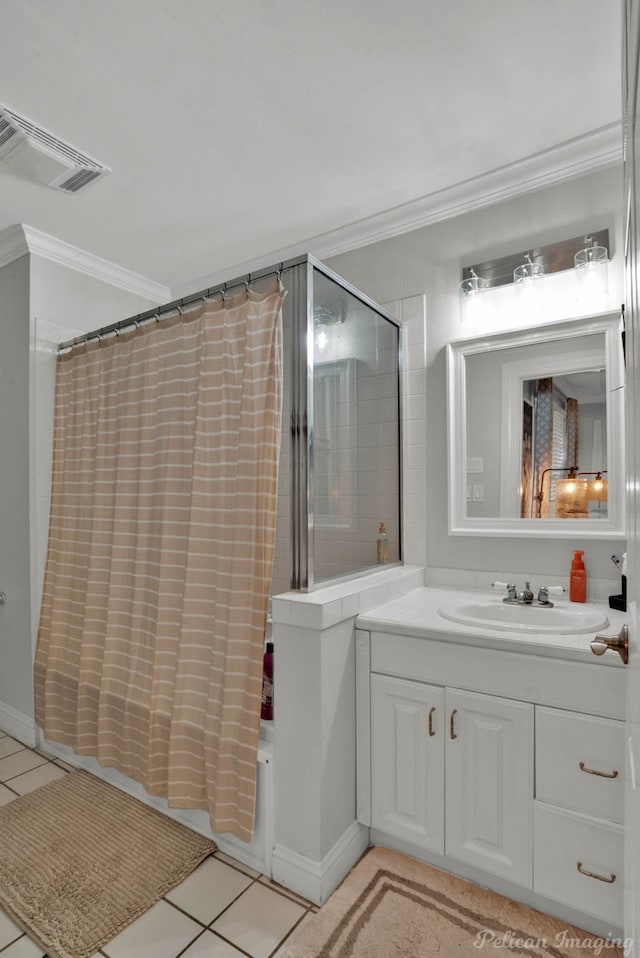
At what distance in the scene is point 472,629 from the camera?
1637 millimetres

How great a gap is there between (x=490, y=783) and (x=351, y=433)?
1.28 m

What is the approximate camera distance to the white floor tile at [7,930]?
1.51m

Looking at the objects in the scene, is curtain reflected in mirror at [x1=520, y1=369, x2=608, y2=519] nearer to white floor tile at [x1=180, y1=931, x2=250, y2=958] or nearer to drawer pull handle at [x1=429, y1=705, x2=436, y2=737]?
drawer pull handle at [x1=429, y1=705, x2=436, y2=737]

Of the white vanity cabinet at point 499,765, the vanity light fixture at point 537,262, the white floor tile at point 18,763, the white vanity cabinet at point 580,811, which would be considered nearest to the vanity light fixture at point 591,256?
the vanity light fixture at point 537,262

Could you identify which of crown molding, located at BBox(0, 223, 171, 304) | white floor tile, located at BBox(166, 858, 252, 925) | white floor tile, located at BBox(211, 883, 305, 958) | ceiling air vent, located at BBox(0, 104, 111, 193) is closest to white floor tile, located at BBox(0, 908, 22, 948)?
white floor tile, located at BBox(166, 858, 252, 925)

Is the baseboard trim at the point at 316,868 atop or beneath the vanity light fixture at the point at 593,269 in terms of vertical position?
beneath

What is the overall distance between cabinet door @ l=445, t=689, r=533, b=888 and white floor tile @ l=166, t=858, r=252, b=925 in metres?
0.70

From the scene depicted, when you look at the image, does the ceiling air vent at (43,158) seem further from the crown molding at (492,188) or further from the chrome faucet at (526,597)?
the chrome faucet at (526,597)

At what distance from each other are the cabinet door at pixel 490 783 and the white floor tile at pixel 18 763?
1919mm

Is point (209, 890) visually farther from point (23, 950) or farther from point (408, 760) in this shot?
point (408, 760)

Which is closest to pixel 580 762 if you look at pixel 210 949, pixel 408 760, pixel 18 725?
pixel 408 760

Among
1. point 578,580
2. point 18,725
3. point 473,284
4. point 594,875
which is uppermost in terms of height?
point 473,284

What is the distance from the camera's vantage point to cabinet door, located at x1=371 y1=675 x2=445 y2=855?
5.45 feet

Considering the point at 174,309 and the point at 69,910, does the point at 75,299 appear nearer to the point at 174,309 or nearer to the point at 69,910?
the point at 174,309
